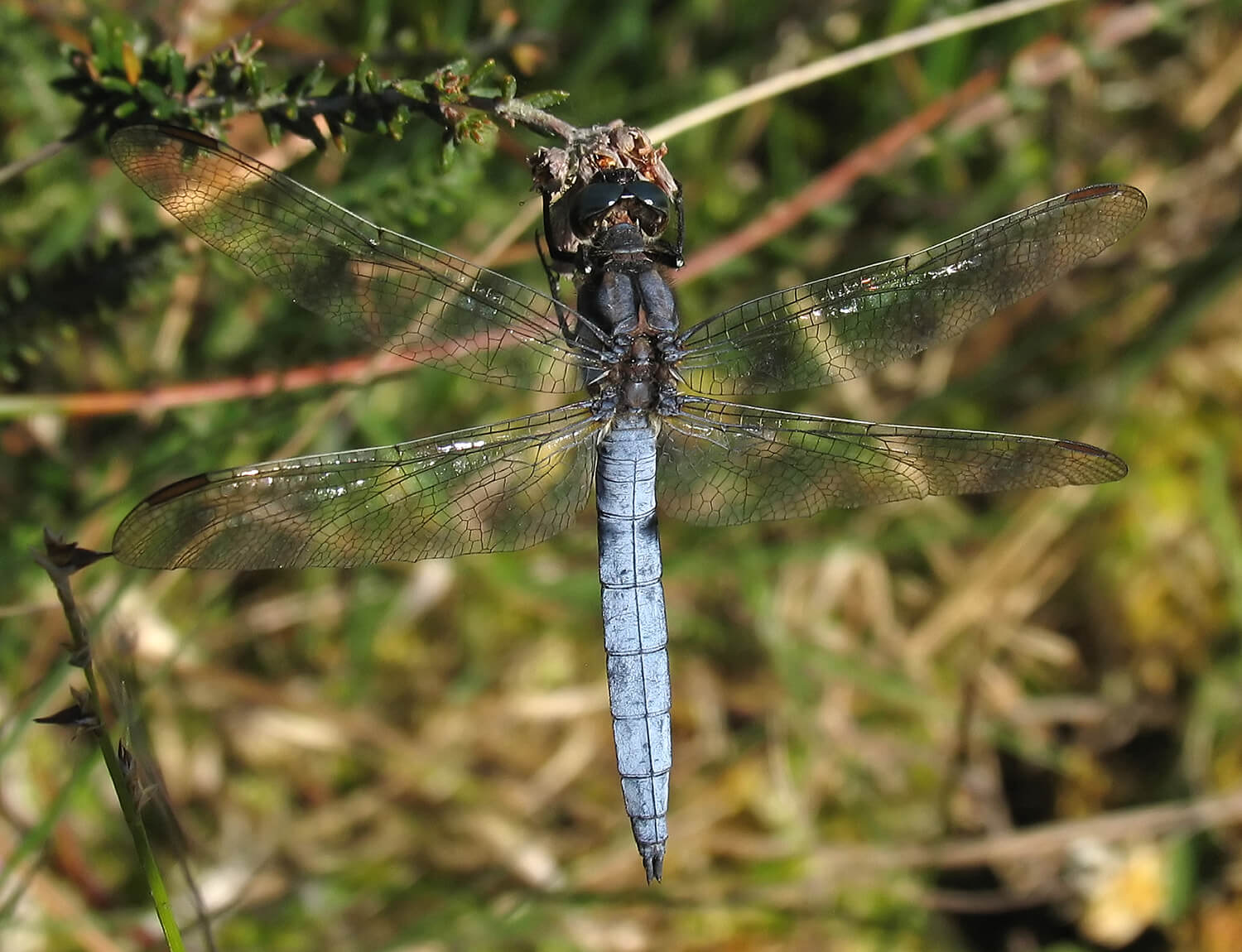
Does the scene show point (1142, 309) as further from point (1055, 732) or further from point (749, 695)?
point (749, 695)

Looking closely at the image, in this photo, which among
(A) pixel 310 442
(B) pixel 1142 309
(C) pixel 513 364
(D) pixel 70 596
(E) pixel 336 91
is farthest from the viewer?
(B) pixel 1142 309

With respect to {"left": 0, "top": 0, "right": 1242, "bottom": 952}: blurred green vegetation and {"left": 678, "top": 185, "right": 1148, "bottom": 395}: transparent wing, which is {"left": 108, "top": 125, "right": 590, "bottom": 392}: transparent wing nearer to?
{"left": 678, "top": 185, "right": 1148, "bottom": 395}: transparent wing

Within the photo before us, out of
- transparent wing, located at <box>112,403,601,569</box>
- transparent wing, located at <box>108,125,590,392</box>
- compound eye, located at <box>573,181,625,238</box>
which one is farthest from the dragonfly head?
transparent wing, located at <box>112,403,601,569</box>

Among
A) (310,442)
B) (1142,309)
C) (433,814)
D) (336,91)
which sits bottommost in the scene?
(433,814)

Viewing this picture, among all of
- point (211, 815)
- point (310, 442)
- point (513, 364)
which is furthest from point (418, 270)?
point (211, 815)

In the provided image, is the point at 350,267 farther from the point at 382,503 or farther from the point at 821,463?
the point at 821,463

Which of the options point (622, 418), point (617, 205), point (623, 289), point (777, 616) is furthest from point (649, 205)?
point (777, 616)
